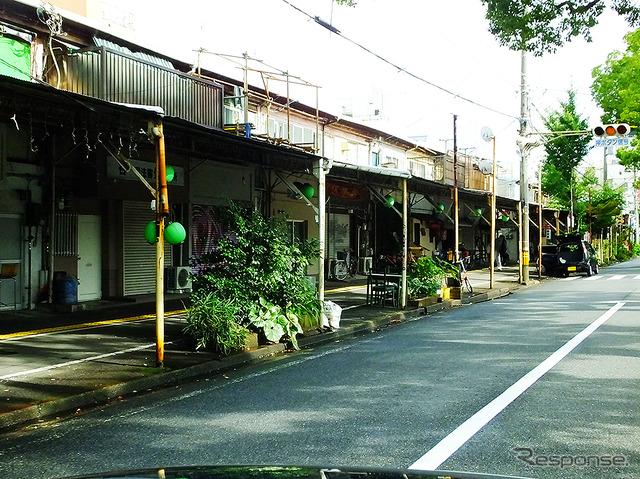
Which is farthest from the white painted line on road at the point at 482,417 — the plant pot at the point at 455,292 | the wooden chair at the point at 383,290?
the plant pot at the point at 455,292

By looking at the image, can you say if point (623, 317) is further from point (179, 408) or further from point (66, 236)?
point (66, 236)

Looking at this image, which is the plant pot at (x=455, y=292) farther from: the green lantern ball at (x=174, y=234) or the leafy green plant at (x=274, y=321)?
Answer: the green lantern ball at (x=174, y=234)

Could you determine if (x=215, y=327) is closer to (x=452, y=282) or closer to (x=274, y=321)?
(x=274, y=321)

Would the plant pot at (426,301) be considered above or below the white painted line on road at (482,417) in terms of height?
above

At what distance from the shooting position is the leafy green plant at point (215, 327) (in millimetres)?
10109

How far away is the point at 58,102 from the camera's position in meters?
8.07

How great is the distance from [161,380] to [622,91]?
1177 inches

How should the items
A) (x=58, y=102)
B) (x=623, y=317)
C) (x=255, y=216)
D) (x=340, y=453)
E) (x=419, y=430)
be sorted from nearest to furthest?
(x=340, y=453) → (x=419, y=430) → (x=58, y=102) → (x=255, y=216) → (x=623, y=317)

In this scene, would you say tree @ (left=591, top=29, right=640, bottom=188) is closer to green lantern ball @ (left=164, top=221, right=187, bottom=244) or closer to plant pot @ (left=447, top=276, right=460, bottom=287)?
plant pot @ (left=447, top=276, right=460, bottom=287)

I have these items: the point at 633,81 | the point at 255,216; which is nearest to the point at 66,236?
the point at 255,216

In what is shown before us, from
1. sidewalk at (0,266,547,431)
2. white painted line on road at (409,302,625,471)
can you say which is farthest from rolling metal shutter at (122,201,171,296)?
white painted line on road at (409,302,625,471)

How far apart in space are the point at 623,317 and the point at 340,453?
1161cm

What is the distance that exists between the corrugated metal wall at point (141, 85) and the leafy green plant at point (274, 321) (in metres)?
6.44

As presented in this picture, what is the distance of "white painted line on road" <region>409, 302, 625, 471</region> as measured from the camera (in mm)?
5141
